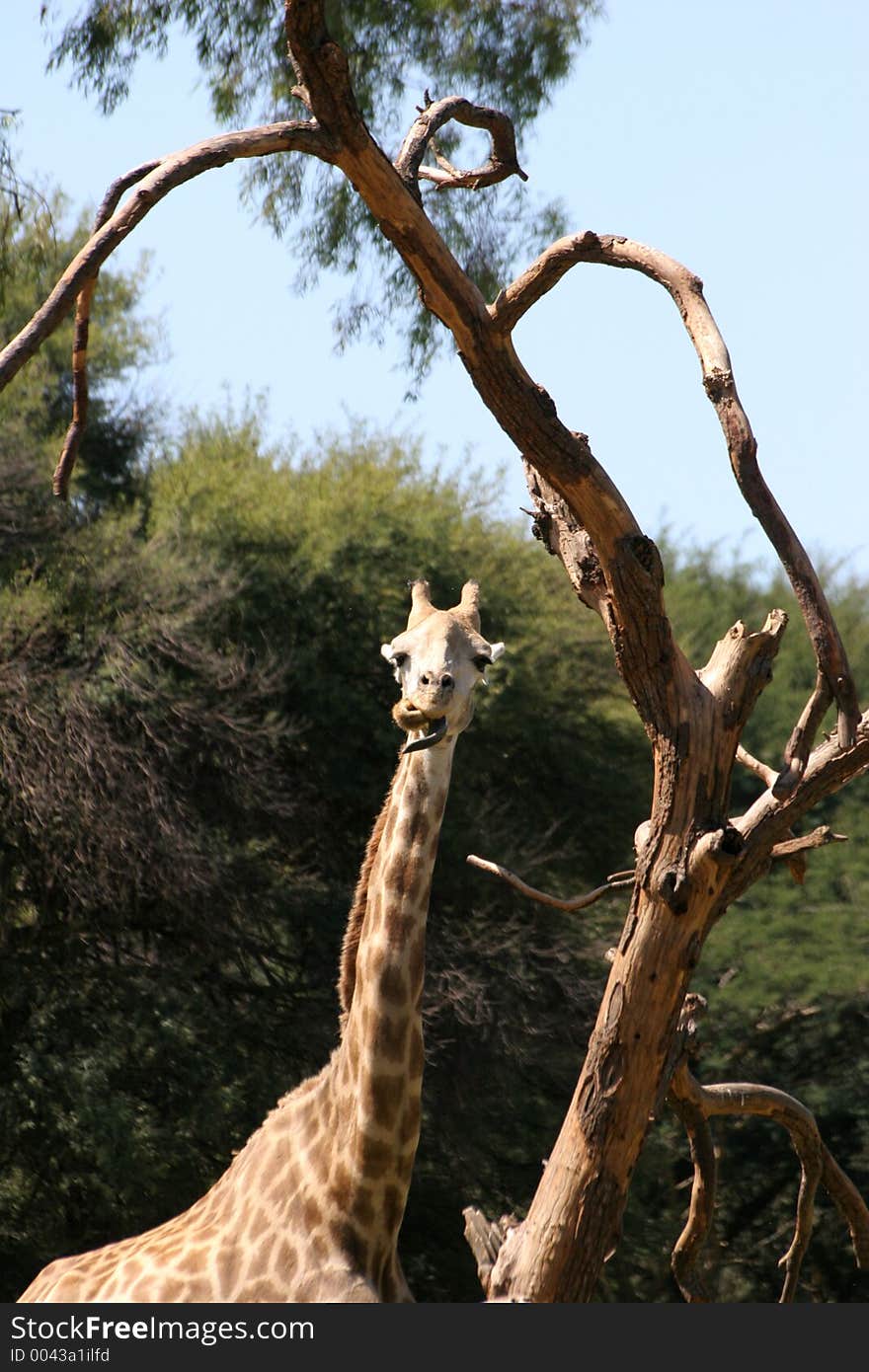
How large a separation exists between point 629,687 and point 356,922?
3.34 feet

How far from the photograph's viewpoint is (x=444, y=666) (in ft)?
12.6

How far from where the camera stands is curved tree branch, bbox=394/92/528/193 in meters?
3.98

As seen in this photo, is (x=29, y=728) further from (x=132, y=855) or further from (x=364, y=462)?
(x=364, y=462)

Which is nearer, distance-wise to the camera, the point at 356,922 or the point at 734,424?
the point at 734,424

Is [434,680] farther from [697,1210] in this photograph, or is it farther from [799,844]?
[697,1210]

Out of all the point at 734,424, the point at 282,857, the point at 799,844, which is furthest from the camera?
the point at 282,857

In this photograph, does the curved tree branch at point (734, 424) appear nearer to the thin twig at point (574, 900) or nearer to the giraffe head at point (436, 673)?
the thin twig at point (574, 900)

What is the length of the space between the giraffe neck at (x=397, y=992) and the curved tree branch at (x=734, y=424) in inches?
33.9

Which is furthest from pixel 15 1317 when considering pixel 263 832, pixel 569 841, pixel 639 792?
pixel 639 792

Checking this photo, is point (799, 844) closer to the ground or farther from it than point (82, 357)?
closer to the ground

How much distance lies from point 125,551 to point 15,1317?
8.76 meters

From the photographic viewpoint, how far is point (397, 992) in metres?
4.07

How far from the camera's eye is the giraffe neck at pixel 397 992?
158 inches

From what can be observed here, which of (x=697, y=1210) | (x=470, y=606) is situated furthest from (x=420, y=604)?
(x=697, y=1210)
